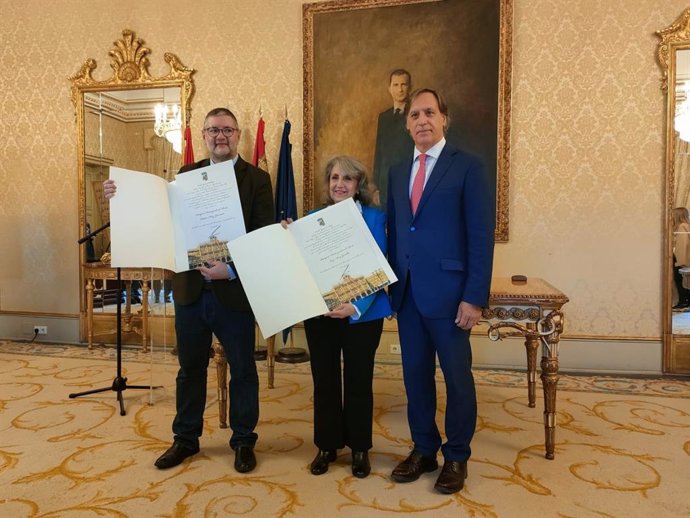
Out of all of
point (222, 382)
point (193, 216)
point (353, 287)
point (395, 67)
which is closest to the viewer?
point (353, 287)

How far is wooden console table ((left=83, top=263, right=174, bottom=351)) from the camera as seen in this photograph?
432cm

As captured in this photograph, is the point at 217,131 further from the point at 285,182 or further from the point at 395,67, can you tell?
the point at 395,67

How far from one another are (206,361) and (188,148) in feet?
8.65

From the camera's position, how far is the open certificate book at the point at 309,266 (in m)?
1.96

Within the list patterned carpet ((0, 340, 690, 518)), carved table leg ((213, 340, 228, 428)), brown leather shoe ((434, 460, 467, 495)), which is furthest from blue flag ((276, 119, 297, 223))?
brown leather shoe ((434, 460, 467, 495))

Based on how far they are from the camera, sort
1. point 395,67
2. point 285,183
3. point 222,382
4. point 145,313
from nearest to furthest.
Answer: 1. point 222,382
2. point 395,67
3. point 285,183
4. point 145,313

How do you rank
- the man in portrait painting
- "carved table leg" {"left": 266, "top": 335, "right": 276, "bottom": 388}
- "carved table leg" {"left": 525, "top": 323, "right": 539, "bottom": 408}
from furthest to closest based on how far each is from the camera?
the man in portrait painting
"carved table leg" {"left": 266, "top": 335, "right": 276, "bottom": 388}
"carved table leg" {"left": 525, "top": 323, "right": 539, "bottom": 408}

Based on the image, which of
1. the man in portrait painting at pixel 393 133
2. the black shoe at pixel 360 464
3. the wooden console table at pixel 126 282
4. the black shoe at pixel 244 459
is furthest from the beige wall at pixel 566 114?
the black shoe at pixel 244 459

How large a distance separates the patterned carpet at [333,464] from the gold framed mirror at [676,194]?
1.59ft

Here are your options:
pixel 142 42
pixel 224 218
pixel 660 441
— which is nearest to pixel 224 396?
pixel 224 218

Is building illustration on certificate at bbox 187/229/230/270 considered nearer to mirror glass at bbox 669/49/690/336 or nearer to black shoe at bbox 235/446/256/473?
black shoe at bbox 235/446/256/473

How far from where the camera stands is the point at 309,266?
2.00 metres

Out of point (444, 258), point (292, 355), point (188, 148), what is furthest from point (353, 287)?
point (188, 148)

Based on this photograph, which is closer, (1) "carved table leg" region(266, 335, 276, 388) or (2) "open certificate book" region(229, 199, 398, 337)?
(2) "open certificate book" region(229, 199, 398, 337)
